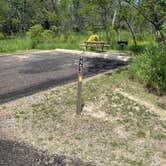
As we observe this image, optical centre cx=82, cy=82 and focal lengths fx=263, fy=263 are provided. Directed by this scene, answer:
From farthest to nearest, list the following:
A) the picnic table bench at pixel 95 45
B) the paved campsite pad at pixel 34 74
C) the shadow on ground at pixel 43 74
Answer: the picnic table bench at pixel 95 45
the paved campsite pad at pixel 34 74
the shadow on ground at pixel 43 74

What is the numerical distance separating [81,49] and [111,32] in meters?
3.85

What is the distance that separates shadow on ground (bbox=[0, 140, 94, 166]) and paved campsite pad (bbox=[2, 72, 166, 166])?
12cm

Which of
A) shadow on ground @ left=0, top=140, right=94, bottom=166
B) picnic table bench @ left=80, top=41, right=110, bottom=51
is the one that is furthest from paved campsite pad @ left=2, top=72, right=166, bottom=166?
picnic table bench @ left=80, top=41, right=110, bottom=51

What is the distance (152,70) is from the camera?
20.9 ft

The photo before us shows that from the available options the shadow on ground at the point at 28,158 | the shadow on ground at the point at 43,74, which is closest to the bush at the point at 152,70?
the shadow on ground at the point at 43,74

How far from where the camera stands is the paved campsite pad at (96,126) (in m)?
3.55

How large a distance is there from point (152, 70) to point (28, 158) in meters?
4.06

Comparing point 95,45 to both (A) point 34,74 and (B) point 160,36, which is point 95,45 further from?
(A) point 34,74

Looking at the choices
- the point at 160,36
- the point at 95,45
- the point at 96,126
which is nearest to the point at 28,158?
the point at 96,126

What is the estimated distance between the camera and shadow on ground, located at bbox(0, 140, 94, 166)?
3212mm

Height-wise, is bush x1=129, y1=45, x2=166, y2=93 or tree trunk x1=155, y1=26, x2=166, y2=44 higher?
tree trunk x1=155, y1=26, x2=166, y2=44

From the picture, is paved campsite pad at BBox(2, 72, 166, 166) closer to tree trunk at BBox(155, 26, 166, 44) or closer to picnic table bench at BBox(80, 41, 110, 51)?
tree trunk at BBox(155, 26, 166, 44)

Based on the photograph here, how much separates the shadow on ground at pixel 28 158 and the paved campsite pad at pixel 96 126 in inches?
4.8

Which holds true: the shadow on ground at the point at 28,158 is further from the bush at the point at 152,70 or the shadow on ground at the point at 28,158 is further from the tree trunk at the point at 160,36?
the tree trunk at the point at 160,36
